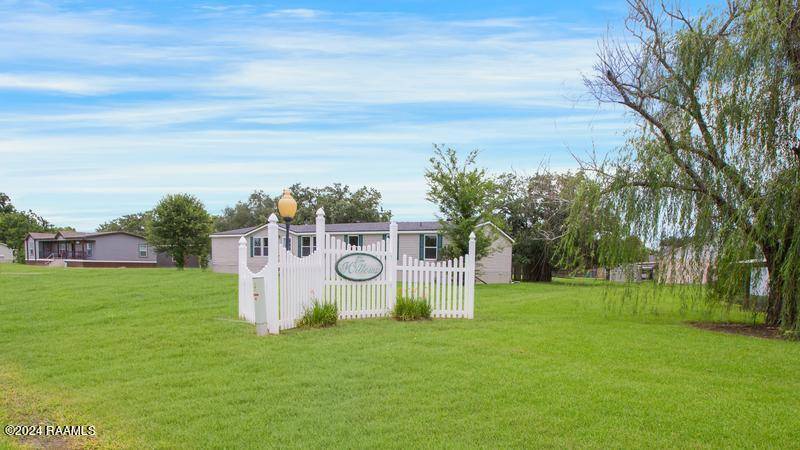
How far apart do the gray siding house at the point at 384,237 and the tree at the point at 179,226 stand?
3348mm

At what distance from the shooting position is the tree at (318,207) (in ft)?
155

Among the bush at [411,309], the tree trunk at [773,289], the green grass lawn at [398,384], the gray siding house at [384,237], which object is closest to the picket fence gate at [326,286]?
the bush at [411,309]

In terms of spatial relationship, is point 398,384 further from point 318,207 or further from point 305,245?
point 318,207

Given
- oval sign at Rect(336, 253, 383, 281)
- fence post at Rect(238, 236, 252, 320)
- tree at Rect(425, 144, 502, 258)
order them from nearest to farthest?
fence post at Rect(238, 236, 252, 320), oval sign at Rect(336, 253, 383, 281), tree at Rect(425, 144, 502, 258)

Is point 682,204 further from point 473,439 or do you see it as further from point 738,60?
point 473,439

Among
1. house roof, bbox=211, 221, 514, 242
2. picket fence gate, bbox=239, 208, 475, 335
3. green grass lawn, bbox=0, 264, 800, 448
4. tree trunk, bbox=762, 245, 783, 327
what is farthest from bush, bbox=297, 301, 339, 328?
house roof, bbox=211, 221, 514, 242

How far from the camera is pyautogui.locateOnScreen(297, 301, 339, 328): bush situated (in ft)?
31.7

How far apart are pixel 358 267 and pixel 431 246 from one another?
16052 mm

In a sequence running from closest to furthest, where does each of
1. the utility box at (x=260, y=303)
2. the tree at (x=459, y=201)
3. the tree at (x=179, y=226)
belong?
the utility box at (x=260, y=303), the tree at (x=459, y=201), the tree at (x=179, y=226)

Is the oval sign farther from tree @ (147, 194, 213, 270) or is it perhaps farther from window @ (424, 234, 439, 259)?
tree @ (147, 194, 213, 270)

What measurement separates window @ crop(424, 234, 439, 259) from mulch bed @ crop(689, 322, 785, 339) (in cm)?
1592

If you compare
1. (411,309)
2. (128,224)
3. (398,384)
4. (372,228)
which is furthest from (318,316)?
(128,224)

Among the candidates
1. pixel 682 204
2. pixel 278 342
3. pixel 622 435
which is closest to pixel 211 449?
pixel 622 435

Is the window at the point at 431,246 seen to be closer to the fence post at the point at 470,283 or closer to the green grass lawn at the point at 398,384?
the fence post at the point at 470,283
